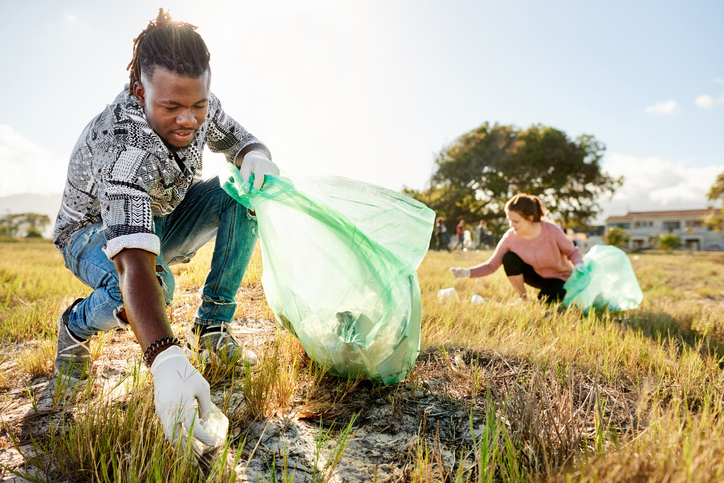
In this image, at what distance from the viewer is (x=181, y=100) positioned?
1512 millimetres

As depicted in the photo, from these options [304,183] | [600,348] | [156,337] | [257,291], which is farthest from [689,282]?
[156,337]

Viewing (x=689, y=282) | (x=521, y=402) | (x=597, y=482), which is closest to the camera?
(x=597, y=482)

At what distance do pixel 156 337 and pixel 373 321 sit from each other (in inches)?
28.0

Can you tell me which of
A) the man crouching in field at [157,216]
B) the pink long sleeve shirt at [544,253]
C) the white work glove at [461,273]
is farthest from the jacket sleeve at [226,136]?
the pink long sleeve shirt at [544,253]

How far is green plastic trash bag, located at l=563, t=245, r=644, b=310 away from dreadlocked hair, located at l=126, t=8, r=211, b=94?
10.4ft

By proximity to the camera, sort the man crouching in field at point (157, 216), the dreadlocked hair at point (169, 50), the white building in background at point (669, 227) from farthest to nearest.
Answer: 1. the white building in background at point (669, 227)
2. the dreadlocked hair at point (169, 50)
3. the man crouching in field at point (157, 216)

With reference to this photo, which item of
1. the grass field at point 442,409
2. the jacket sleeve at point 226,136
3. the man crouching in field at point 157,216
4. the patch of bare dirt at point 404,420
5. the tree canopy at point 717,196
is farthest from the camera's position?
the tree canopy at point 717,196

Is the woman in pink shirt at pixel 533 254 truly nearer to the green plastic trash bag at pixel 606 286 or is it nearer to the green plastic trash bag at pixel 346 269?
the green plastic trash bag at pixel 606 286

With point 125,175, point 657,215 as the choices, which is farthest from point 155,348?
point 657,215

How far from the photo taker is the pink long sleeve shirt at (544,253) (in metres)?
3.66

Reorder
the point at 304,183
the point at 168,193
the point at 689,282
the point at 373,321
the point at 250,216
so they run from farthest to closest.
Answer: the point at 689,282 → the point at 250,216 → the point at 168,193 → the point at 304,183 → the point at 373,321

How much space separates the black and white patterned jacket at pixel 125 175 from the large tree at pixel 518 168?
63.7 feet

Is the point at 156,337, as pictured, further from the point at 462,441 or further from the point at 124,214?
the point at 462,441

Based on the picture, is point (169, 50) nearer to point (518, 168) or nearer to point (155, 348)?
point (155, 348)
